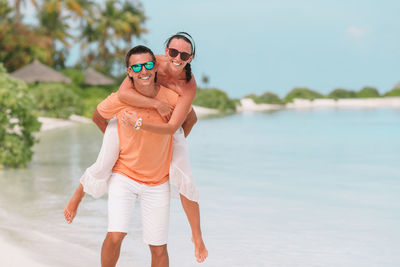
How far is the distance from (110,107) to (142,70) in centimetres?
31

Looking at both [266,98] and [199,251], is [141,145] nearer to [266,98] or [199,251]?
[199,251]

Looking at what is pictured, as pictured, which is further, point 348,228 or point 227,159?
point 227,159

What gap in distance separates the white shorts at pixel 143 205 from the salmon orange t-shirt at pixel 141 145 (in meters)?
0.05

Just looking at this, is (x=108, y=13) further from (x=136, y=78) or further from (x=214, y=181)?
(x=136, y=78)

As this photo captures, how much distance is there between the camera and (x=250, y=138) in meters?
25.5

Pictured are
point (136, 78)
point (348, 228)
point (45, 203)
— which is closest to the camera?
point (136, 78)

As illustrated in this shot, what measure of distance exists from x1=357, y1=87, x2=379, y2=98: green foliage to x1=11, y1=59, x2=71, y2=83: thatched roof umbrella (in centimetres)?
7193

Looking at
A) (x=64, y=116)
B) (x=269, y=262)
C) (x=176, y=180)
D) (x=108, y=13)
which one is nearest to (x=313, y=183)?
(x=269, y=262)

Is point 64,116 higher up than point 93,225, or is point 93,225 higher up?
point 93,225

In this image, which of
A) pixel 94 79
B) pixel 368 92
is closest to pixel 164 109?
pixel 94 79

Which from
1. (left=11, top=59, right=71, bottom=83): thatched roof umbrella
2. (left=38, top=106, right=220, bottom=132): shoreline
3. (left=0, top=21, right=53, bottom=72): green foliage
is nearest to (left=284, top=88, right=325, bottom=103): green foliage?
(left=0, top=21, right=53, bottom=72): green foliage

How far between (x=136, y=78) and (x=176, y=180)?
2.31 ft

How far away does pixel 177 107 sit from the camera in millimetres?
3584

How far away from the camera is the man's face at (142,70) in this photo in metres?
3.56
